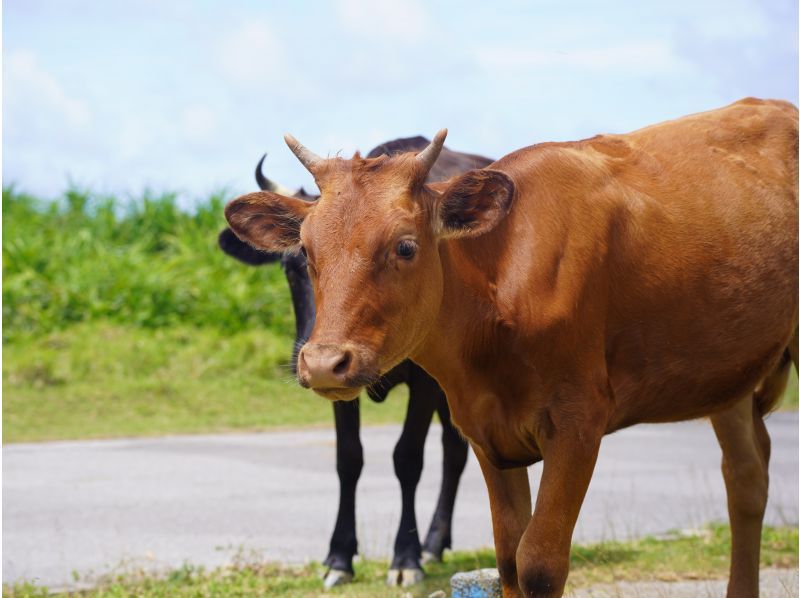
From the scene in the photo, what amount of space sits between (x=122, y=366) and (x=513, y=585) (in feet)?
44.9

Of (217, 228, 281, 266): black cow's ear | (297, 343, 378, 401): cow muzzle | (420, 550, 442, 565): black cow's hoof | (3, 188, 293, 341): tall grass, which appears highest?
(3, 188, 293, 341): tall grass

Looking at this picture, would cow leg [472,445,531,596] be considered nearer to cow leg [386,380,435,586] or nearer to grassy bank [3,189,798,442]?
cow leg [386,380,435,586]

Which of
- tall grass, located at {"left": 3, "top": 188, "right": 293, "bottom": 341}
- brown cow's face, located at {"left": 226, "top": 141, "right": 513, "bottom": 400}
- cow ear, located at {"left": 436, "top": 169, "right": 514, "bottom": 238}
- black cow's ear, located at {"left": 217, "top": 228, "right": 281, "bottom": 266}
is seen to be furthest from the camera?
tall grass, located at {"left": 3, "top": 188, "right": 293, "bottom": 341}

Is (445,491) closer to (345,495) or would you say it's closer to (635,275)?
(345,495)

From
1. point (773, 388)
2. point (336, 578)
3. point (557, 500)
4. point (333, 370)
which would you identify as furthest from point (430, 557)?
point (333, 370)

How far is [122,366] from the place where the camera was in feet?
59.3

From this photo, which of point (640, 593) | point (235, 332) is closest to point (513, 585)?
point (640, 593)

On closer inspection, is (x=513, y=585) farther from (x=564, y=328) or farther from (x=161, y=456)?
(x=161, y=456)

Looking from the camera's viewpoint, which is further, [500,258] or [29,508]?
[29,508]

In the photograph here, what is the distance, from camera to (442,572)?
7820 mm

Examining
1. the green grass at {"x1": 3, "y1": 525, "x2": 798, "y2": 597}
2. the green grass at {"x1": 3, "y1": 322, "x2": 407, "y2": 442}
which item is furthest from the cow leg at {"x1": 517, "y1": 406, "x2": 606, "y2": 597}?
the green grass at {"x1": 3, "y1": 322, "x2": 407, "y2": 442}

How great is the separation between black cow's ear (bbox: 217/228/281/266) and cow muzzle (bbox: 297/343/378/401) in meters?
4.25

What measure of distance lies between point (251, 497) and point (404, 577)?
4289mm

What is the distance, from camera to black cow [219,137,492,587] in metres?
7.55
